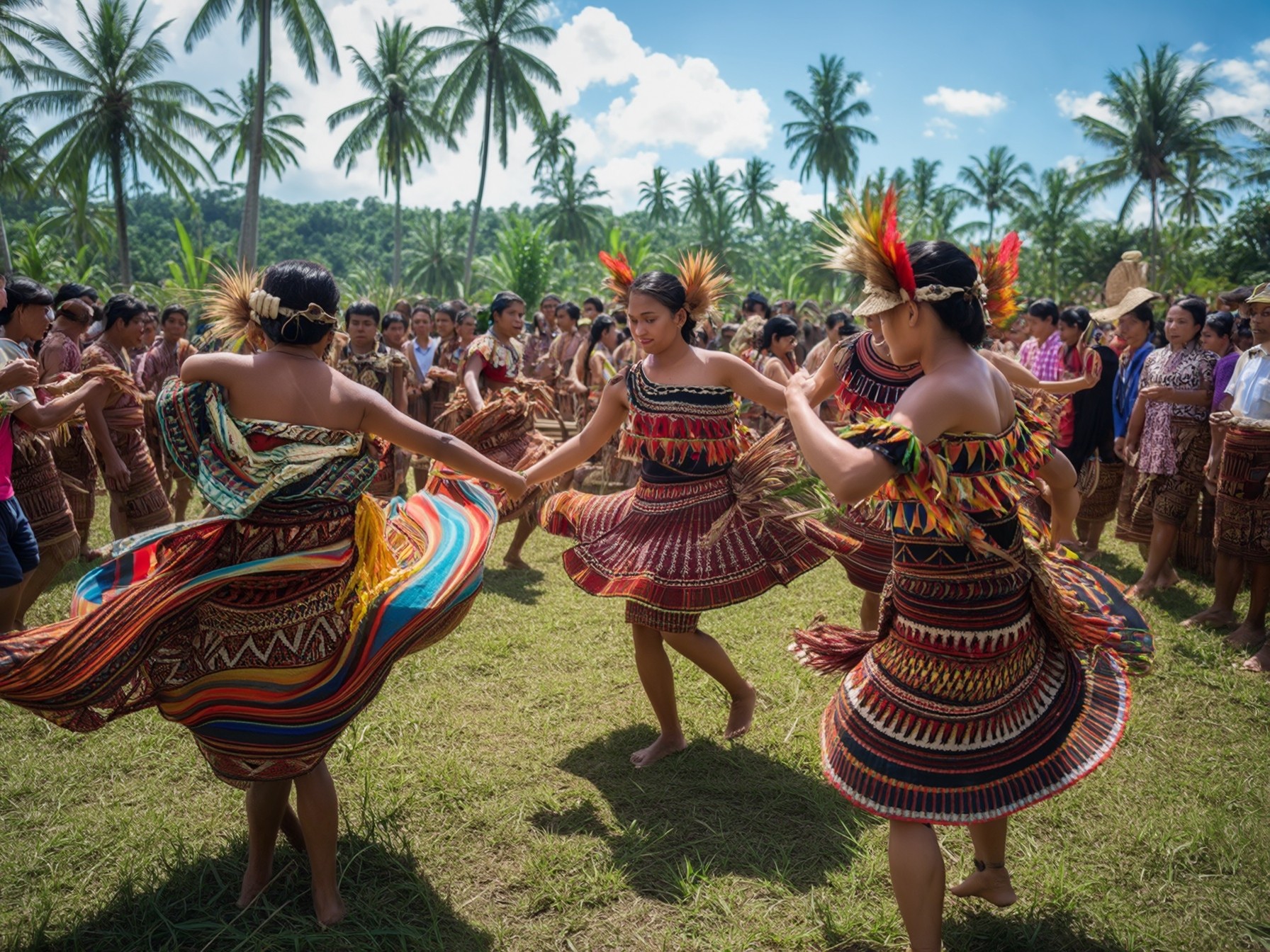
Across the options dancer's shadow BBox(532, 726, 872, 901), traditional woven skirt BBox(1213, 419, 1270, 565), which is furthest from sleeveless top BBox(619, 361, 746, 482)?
traditional woven skirt BBox(1213, 419, 1270, 565)

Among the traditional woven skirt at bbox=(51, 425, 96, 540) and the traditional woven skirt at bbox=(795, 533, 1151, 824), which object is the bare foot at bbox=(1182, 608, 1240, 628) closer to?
the traditional woven skirt at bbox=(795, 533, 1151, 824)

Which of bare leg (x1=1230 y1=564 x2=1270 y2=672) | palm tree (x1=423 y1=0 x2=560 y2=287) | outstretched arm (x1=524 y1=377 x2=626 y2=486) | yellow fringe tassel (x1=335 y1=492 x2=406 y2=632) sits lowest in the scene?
bare leg (x1=1230 y1=564 x2=1270 y2=672)

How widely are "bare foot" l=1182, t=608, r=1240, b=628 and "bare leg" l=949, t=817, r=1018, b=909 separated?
405cm

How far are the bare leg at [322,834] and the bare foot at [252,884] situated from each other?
219 millimetres

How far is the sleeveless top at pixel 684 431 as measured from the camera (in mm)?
4145

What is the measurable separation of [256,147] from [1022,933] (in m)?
28.3

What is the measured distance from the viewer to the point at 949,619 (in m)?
2.61

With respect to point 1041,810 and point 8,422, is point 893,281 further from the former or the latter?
point 8,422

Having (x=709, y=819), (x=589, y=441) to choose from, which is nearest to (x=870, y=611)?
(x=709, y=819)

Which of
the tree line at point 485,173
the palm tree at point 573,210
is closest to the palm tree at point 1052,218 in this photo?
the tree line at point 485,173

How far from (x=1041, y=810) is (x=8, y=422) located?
538 centimetres

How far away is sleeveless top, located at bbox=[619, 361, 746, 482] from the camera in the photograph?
4.14 metres

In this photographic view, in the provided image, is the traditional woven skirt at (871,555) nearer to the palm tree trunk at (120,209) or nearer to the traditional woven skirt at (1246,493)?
the traditional woven skirt at (1246,493)

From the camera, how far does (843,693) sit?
283 cm
